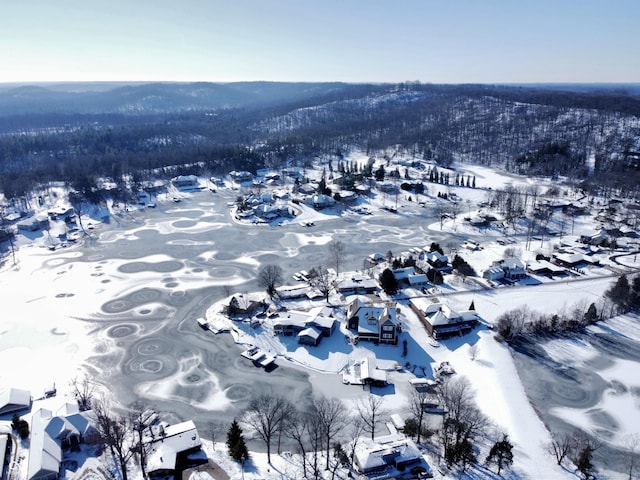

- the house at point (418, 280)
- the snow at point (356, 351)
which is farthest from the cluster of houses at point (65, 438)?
the house at point (418, 280)

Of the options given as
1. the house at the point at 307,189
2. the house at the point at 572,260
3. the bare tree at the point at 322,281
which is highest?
the house at the point at 307,189

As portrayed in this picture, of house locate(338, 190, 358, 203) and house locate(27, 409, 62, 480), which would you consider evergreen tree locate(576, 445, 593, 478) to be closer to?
house locate(27, 409, 62, 480)

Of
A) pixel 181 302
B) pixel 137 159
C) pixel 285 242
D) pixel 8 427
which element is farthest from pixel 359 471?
pixel 137 159

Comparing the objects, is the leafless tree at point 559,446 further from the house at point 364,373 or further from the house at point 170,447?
the house at point 170,447

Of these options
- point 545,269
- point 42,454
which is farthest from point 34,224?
point 545,269

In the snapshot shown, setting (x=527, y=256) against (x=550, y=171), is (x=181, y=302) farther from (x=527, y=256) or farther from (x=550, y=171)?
(x=550, y=171)
